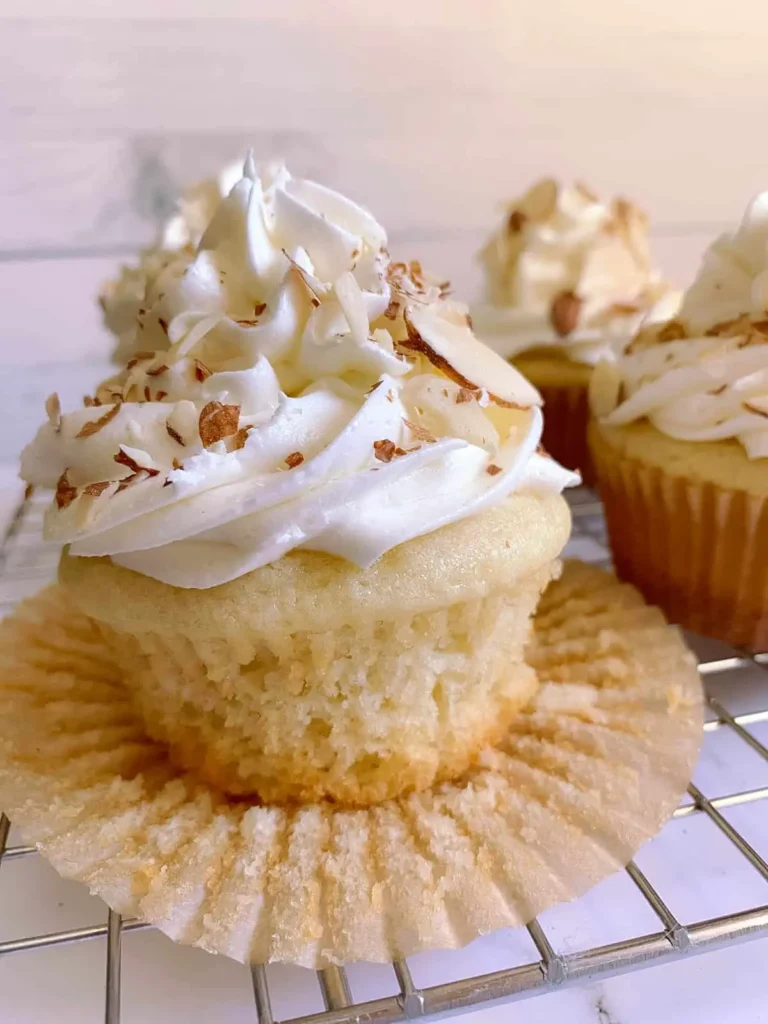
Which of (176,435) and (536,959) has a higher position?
(176,435)

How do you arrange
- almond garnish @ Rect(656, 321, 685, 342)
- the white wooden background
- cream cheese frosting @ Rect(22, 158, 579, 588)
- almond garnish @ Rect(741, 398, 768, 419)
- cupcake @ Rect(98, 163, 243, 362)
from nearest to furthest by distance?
cream cheese frosting @ Rect(22, 158, 579, 588)
almond garnish @ Rect(741, 398, 768, 419)
almond garnish @ Rect(656, 321, 685, 342)
cupcake @ Rect(98, 163, 243, 362)
the white wooden background

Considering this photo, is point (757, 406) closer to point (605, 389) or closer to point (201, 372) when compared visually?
point (605, 389)

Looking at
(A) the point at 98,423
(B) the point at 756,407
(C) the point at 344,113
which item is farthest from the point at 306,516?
(C) the point at 344,113

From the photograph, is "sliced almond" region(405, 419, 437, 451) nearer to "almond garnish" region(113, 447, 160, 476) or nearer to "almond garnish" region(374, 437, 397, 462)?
"almond garnish" region(374, 437, 397, 462)

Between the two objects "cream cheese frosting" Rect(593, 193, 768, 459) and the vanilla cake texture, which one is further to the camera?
"cream cheese frosting" Rect(593, 193, 768, 459)

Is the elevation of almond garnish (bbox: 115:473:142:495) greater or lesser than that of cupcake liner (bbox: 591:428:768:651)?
greater

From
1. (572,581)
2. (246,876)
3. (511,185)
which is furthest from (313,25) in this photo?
(246,876)

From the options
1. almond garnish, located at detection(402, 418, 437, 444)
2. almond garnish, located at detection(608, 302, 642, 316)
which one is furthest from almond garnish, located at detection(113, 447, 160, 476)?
almond garnish, located at detection(608, 302, 642, 316)
